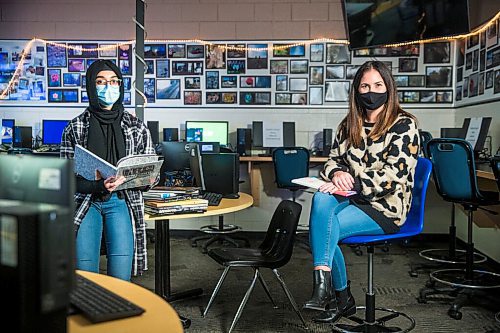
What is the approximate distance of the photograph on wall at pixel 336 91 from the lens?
21.0ft

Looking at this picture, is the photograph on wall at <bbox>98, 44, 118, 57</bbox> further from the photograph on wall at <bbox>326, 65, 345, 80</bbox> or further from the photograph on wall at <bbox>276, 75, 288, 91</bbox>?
the photograph on wall at <bbox>326, 65, 345, 80</bbox>

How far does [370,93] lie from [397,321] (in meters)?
1.47

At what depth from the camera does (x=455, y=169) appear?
3.90 meters

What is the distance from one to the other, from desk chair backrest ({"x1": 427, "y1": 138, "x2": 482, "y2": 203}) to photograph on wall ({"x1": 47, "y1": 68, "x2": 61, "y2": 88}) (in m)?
4.39

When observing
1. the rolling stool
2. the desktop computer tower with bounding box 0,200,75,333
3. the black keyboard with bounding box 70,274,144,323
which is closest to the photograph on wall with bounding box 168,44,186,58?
the rolling stool

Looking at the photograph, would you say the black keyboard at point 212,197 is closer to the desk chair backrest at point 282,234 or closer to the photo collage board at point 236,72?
the desk chair backrest at point 282,234

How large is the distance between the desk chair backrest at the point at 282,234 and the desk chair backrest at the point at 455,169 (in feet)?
4.35

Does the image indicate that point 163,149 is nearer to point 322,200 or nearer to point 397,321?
point 322,200

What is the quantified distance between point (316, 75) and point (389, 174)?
3.94m

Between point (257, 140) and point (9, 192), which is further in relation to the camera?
point (257, 140)

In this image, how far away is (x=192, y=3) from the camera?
6.47 metres

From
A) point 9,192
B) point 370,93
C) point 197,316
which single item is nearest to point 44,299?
point 9,192

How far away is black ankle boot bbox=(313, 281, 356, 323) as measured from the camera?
2658 mm

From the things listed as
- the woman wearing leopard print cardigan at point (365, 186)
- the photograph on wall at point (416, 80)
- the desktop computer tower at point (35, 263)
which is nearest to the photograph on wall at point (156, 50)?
the photograph on wall at point (416, 80)
